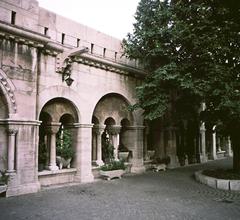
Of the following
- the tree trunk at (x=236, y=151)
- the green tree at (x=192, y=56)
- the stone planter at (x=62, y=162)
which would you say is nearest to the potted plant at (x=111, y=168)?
the stone planter at (x=62, y=162)

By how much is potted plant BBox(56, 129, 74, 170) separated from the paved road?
1.34 meters

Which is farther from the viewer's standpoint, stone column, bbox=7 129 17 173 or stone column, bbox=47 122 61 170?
stone column, bbox=47 122 61 170

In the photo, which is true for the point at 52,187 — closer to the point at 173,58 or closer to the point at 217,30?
the point at 173,58

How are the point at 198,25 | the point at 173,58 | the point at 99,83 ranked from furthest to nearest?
1. the point at 99,83
2. the point at 173,58
3. the point at 198,25

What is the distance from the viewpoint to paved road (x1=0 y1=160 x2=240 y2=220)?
6883 millimetres

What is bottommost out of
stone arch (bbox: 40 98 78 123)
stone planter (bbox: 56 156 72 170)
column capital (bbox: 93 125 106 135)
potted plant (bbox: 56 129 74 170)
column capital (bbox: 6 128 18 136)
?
stone planter (bbox: 56 156 72 170)

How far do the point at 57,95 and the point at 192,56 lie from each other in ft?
18.5

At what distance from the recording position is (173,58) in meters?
11.8

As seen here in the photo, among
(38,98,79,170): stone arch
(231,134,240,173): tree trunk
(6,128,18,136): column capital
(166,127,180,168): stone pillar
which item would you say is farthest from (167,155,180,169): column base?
(6,128,18,136): column capital

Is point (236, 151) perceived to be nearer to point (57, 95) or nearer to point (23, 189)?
point (57, 95)

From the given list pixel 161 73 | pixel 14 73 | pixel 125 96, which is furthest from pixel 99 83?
pixel 14 73

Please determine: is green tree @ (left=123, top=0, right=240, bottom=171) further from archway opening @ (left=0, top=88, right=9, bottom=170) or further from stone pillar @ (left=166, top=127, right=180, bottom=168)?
archway opening @ (left=0, top=88, right=9, bottom=170)

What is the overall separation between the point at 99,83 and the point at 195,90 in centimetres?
438

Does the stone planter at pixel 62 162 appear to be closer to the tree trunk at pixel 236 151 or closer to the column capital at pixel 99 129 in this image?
the column capital at pixel 99 129
